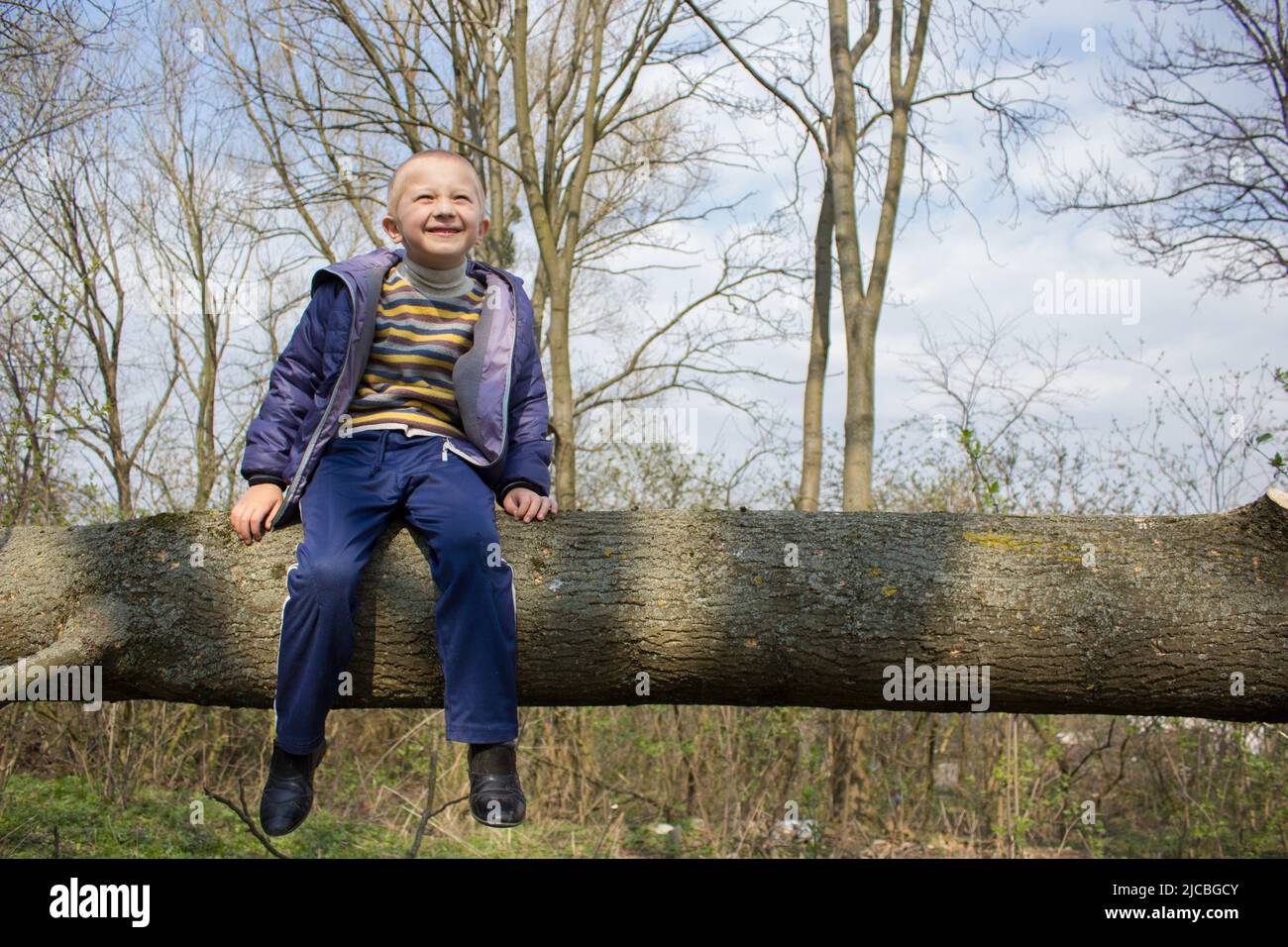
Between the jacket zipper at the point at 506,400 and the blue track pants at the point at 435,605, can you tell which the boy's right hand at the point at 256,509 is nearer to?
the blue track pants at the point at 435,605

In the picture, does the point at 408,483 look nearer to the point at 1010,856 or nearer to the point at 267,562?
the point at 267,562

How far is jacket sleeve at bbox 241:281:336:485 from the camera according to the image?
3154 millimetres

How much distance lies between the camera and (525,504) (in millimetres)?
3297

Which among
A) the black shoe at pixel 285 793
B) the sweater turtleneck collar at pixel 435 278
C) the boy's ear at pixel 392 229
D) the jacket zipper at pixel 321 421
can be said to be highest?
→ the boy's ear at pixel 392 229

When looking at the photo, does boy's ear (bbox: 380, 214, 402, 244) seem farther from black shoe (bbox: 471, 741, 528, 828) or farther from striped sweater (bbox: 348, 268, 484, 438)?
black shoe (bbox: 471, 741, 528, 828)

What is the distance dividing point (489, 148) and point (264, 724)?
6.36 m

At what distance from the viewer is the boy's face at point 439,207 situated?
3201 millimetres

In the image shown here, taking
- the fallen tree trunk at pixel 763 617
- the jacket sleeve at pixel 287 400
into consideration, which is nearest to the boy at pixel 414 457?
the jacket sleeve at pixel 287 400

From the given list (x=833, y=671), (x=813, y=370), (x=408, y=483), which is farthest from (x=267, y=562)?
(x=813, y=370)

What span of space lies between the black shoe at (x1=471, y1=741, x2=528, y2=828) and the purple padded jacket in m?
0.80

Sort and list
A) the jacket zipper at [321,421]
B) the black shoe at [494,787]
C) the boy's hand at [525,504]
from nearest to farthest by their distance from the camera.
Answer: the black shoe at [494,787]
the jacket zipper at [321,421]
the boy's hand at [525,504]

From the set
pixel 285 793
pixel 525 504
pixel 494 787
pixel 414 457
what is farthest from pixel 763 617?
pixel 285 793

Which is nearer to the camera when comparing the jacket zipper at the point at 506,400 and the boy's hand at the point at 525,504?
the jacket zipper at the point at 506,400

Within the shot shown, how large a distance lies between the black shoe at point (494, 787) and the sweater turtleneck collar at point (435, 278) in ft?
4.59
